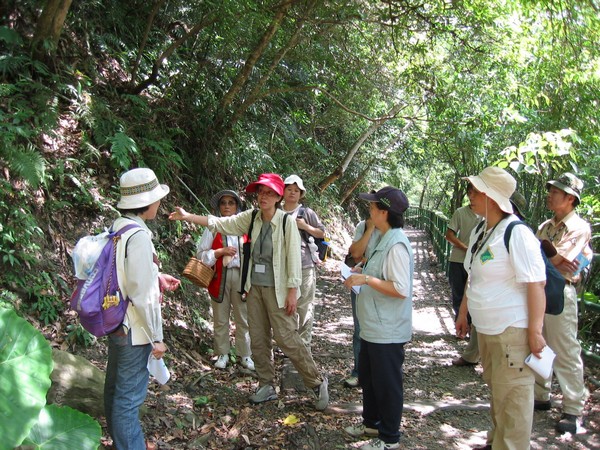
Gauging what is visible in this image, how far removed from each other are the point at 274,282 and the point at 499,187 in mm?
2004

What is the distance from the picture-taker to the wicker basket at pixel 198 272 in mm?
4938

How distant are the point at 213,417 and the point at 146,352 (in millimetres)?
1551

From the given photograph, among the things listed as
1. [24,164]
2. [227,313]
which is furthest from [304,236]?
[24,164]

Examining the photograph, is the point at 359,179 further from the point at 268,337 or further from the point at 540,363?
the point at 540,363

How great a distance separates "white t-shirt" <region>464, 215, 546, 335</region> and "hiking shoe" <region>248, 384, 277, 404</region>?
2121 millimetres

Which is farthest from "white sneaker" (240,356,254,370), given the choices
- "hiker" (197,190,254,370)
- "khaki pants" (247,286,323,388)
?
"khaki pants" (247,286,323,388)

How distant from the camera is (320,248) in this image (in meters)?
5.61

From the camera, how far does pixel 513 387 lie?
309 cm

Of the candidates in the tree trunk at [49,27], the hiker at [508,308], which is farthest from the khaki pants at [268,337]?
the tree trunk at [49,27]

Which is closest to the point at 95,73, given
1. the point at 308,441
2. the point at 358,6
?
the point at 358,6

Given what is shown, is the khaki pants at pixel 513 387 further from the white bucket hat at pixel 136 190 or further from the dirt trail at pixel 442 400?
the white bucket hat at pixel 136 190

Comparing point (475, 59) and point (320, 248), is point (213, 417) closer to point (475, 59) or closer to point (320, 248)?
point (320, 248)

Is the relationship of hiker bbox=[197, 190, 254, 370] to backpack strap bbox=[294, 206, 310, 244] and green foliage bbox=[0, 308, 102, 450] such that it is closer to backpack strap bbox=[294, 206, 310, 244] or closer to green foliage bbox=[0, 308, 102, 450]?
backpack strap bbox=[294, 206, 310, 244]

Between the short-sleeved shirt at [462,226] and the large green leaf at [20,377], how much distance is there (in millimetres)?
5141
